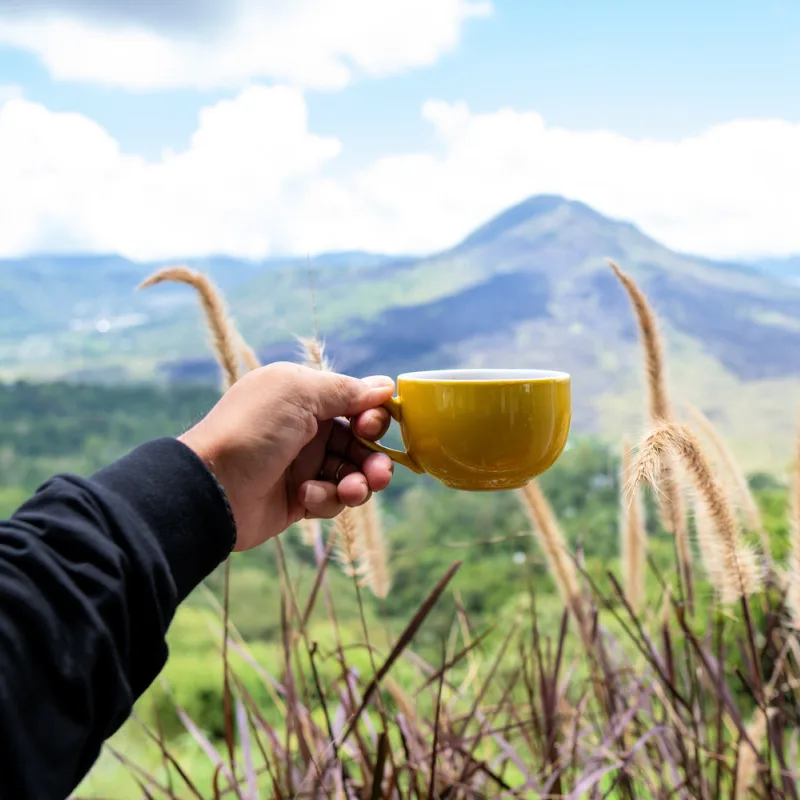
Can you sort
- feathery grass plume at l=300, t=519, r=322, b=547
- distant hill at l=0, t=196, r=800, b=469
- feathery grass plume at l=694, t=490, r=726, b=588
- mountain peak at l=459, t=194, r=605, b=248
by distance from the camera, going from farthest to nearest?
1. mountain peak at l=459, t=194, r=605, b=248
2. distant hill at l=0, t=196, r=800, b=469
3. feathery grass plume at l=300, t=519, r=322, b=547
4. feathery grass plume at l=694, t=490, r=726, b=588

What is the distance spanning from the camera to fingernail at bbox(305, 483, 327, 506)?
66 centimetres

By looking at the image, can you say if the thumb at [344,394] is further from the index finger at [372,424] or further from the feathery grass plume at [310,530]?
the feathery grass plume at [310,530]

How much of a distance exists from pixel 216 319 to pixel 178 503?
0.32 metres

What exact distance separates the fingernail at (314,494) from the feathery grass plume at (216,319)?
15 centimetres

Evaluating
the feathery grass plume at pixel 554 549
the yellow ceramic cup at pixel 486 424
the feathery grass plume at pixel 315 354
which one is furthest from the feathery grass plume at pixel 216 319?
the feathery grass plume at pixel 554 549

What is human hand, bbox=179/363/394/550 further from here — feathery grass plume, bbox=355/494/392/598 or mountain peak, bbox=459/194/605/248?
mountain peak, bbox=459/194/605/248

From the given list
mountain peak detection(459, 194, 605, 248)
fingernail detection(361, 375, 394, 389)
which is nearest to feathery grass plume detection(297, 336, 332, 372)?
fingernail detection(361, 375, 394, 389)

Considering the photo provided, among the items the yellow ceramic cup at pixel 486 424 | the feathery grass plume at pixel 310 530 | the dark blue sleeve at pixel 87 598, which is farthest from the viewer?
the feathery grass plume at pixel 310 530

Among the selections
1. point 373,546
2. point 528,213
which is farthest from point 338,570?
point 528,213

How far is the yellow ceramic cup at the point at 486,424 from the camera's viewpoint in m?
0.52

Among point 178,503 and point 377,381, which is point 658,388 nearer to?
point 377,381

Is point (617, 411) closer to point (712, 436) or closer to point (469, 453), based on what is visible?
point (712, 436)

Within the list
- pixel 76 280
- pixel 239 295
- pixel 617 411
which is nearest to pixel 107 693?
pixel 617 411

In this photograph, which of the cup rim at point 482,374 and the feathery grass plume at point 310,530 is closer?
the cup rim at point 482,374
